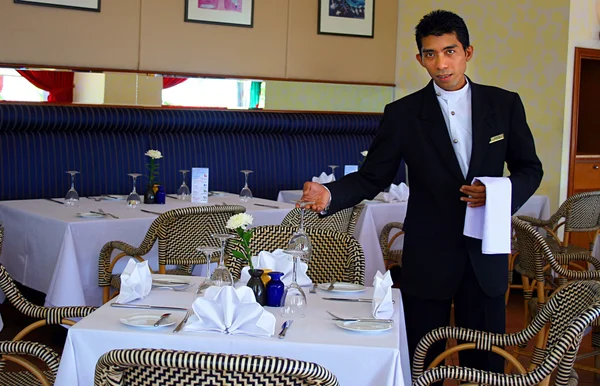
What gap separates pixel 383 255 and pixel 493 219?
327 centimetres

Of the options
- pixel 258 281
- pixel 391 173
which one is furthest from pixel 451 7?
pixel 258 281

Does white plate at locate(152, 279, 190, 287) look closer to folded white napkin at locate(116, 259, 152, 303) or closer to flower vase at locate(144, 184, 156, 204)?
folded white napkin at locate(116, 259, 152, 303)

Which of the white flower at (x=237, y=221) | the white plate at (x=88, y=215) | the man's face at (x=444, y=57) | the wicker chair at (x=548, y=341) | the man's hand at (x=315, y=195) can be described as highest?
the man's face at (x=444, y=57)

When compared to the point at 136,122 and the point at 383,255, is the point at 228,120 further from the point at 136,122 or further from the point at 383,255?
the point at 383,255

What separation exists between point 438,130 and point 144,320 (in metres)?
1.09

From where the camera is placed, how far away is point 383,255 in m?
5.82

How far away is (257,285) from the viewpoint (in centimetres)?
264

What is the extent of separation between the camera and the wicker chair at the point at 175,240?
4355mm

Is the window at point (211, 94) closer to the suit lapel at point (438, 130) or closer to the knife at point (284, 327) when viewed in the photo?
the suit lapel at point (438, 130)

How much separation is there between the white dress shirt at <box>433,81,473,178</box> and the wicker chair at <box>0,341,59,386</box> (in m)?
1.44

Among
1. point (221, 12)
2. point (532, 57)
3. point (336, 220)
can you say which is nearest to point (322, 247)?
point (336, 220)

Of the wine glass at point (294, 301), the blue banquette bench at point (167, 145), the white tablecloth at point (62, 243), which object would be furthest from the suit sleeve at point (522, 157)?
the blue banquette bench at point (167, 145)

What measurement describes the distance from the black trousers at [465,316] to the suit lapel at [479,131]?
0.31 meters

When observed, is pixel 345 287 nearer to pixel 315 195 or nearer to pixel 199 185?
pixel 315 195
